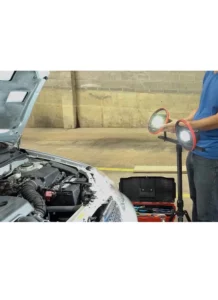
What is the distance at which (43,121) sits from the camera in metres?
1.67

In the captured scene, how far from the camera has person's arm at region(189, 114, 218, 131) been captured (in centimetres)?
131

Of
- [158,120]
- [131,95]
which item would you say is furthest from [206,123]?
[131,95]

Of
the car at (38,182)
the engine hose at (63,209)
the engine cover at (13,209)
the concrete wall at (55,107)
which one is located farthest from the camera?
the concrete wall at (55,107)

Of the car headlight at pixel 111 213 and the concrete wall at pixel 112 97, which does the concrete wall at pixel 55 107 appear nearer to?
the concrete wall at pixel 112 97

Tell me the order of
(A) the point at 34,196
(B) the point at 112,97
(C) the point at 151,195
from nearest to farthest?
(A) the point at 34,196 → (B) the point at 112,97 → (C) the point at 151,195

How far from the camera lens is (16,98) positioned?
1.58 metres

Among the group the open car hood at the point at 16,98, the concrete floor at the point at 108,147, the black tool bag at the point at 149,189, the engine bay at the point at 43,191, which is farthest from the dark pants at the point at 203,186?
the open car hood at the point at 16,98

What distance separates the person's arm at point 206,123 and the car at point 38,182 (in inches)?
16.2

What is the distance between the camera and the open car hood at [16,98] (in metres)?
1.43

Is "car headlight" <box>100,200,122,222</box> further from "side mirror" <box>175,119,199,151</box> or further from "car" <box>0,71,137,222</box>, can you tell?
"side mirror" <box>175,119,199,151</box>

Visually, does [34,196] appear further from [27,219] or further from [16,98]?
[16,98]

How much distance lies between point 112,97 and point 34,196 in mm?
572

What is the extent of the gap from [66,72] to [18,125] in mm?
384

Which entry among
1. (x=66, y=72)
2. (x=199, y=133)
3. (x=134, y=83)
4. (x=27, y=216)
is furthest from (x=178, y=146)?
(x=27, y=216)
